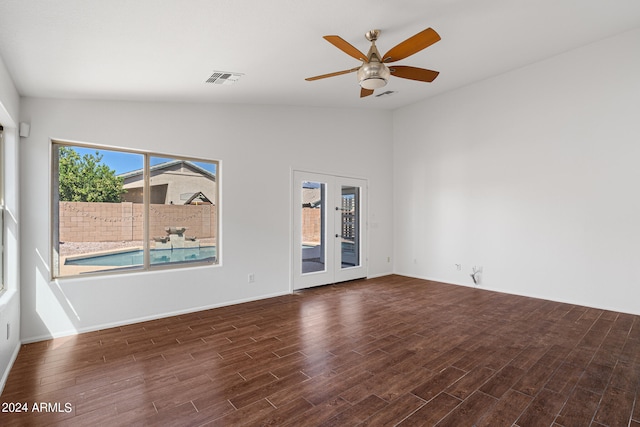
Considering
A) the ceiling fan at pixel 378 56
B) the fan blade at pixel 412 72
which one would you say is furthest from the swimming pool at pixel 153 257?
the fan blade at pixel 412 72

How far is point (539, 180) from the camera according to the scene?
17.0 feet

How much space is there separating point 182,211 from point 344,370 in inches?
126

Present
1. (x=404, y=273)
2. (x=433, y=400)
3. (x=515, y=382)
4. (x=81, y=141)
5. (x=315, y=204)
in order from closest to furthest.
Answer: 1. (x=433, y=400)
2. (x=515, y=382)
3. (x=81, y=141)
4. (x=315, y=204)
5. (x=404, y=273)

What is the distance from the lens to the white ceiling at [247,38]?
7.86 feet

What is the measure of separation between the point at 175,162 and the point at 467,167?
203 inches

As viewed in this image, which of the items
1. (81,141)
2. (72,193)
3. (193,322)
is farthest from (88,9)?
(193,322)

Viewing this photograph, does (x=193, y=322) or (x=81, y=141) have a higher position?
(x=81, y=141)

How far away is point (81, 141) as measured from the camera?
149 inches

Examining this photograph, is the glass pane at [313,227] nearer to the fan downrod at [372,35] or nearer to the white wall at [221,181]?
the white wall at [221,181]

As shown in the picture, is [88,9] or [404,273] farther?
[404,273]

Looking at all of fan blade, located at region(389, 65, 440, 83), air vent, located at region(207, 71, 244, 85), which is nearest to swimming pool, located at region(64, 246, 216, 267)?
A: air vent, located at region(207, 71, 244, 85)

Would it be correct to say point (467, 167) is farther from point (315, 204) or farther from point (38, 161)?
point (38, 161)

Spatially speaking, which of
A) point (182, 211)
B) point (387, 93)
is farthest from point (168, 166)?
point (387, 93)

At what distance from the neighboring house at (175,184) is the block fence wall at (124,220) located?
0.32ft
